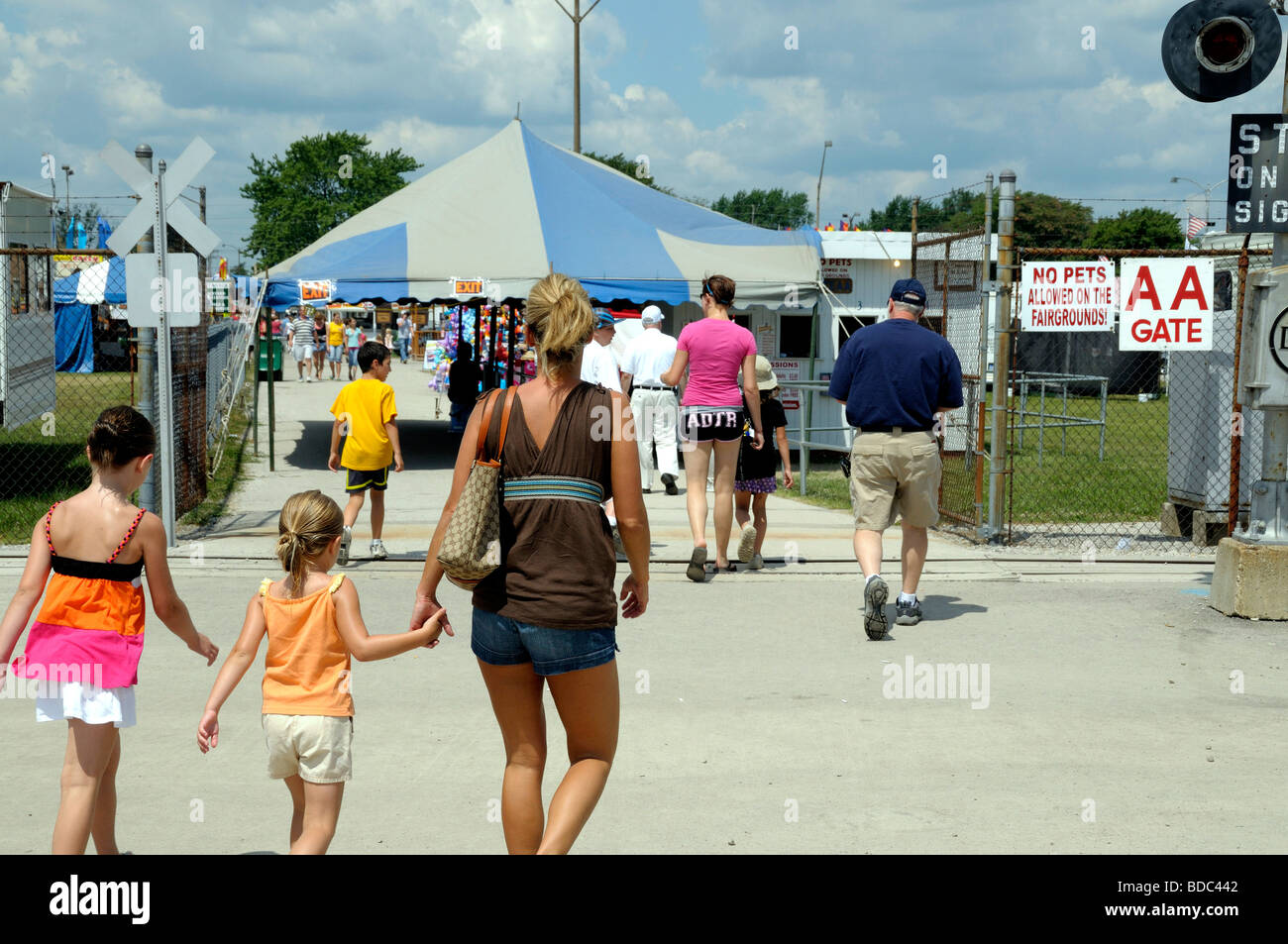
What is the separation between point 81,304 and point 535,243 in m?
22.0

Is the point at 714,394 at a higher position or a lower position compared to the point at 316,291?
lower

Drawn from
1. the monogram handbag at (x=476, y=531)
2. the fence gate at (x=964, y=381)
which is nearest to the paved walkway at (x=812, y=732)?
the monogram handbag at (x=476, y=531)

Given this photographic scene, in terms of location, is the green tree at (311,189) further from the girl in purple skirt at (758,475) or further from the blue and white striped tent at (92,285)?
the girl in purple skirt at (758,475)

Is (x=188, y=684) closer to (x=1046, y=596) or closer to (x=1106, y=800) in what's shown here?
(x=1106, y=800)

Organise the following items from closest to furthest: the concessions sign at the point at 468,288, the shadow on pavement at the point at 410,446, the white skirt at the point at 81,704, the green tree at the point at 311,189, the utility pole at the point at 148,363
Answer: the white skirt at the point at 81,704, the utility pole at the point at 148,363, the concessions sign at the point at 468,288, the shadow on pavement at the point at 410,446, the green tree at the point at 311,189

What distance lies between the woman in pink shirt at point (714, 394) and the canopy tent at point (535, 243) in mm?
7394

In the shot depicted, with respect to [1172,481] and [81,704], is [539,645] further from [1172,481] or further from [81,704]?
[1172,481]

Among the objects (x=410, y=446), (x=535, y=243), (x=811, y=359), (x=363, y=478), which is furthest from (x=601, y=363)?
(x=410, y=446)

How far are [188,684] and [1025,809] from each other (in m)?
4.00

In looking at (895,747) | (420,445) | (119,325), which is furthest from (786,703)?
(119,325)

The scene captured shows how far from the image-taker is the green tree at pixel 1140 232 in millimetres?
59781

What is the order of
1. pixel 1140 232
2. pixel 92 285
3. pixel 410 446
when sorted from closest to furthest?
pixel 410 446 → pixel 92 285 → pixel 1140 232

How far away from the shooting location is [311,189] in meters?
91.6

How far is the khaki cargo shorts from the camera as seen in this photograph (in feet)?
25.0
